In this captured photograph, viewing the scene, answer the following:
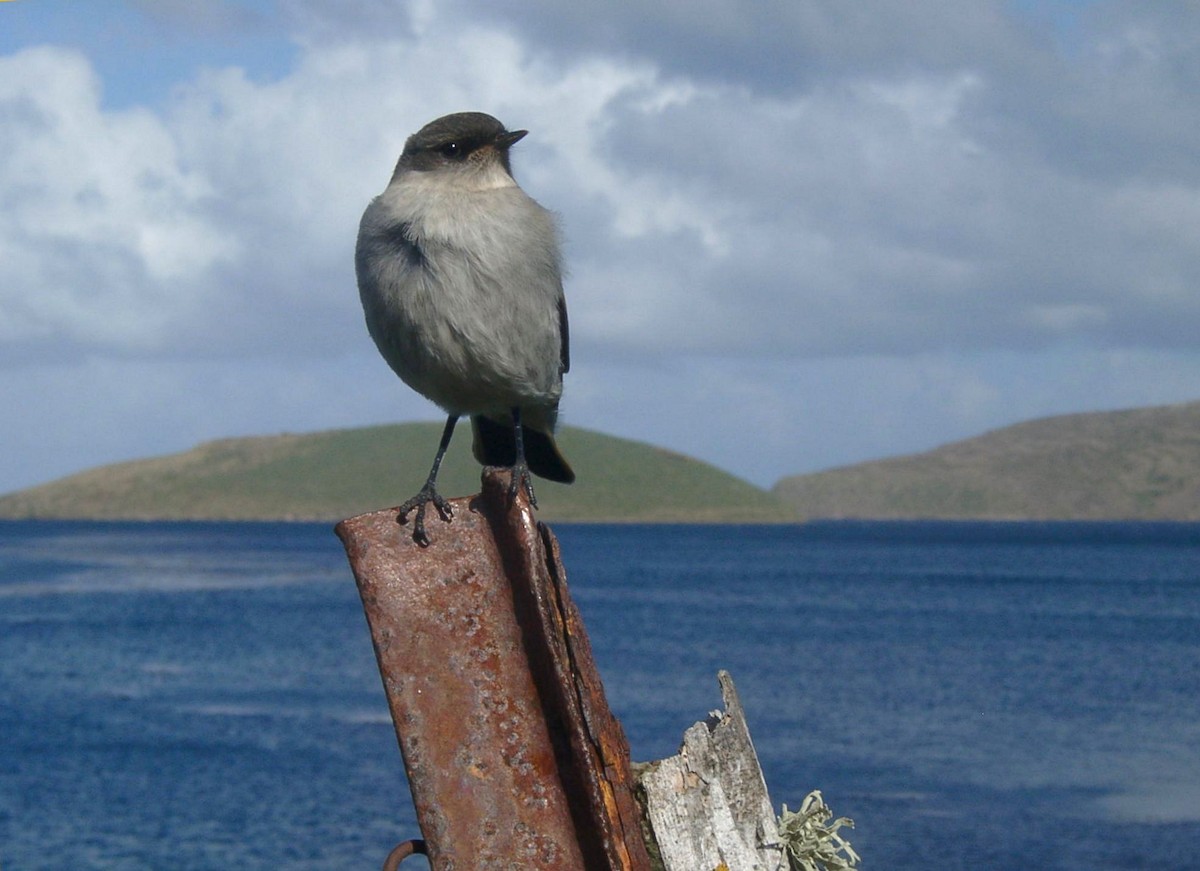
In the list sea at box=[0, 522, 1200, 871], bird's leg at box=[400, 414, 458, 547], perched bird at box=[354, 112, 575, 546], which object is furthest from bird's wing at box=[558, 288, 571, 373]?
sea at box=[0, 522, 1200, 871]

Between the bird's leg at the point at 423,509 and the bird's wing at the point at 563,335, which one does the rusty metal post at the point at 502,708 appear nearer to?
the bird's leg at the point at 423,509

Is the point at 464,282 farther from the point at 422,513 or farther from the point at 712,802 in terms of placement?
the point at 712,802

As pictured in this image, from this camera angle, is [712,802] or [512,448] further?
[512,448]

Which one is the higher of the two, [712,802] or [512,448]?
[512,448]

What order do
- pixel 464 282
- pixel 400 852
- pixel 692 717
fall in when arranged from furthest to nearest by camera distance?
pixel 692 717
pixel 464 282
pixel 400 852

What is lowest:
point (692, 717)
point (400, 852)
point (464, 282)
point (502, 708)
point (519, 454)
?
point (692, 717)

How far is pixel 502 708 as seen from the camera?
3678 millimetres

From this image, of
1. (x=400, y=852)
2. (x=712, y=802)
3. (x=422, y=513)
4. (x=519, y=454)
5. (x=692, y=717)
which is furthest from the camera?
(x=692, y=717)

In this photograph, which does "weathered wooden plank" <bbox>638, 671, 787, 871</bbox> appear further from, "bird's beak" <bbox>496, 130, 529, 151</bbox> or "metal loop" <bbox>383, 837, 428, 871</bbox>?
"bird's beak" <bbox>496, 130, 529, 151</bbox>

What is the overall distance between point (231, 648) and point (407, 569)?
71033 mm

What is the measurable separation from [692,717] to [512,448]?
36675mm

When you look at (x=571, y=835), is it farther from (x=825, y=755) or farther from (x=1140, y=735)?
(x=1140, y=735)

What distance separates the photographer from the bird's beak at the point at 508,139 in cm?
607

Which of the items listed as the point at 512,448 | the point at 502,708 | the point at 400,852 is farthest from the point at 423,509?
the point at 512,448
